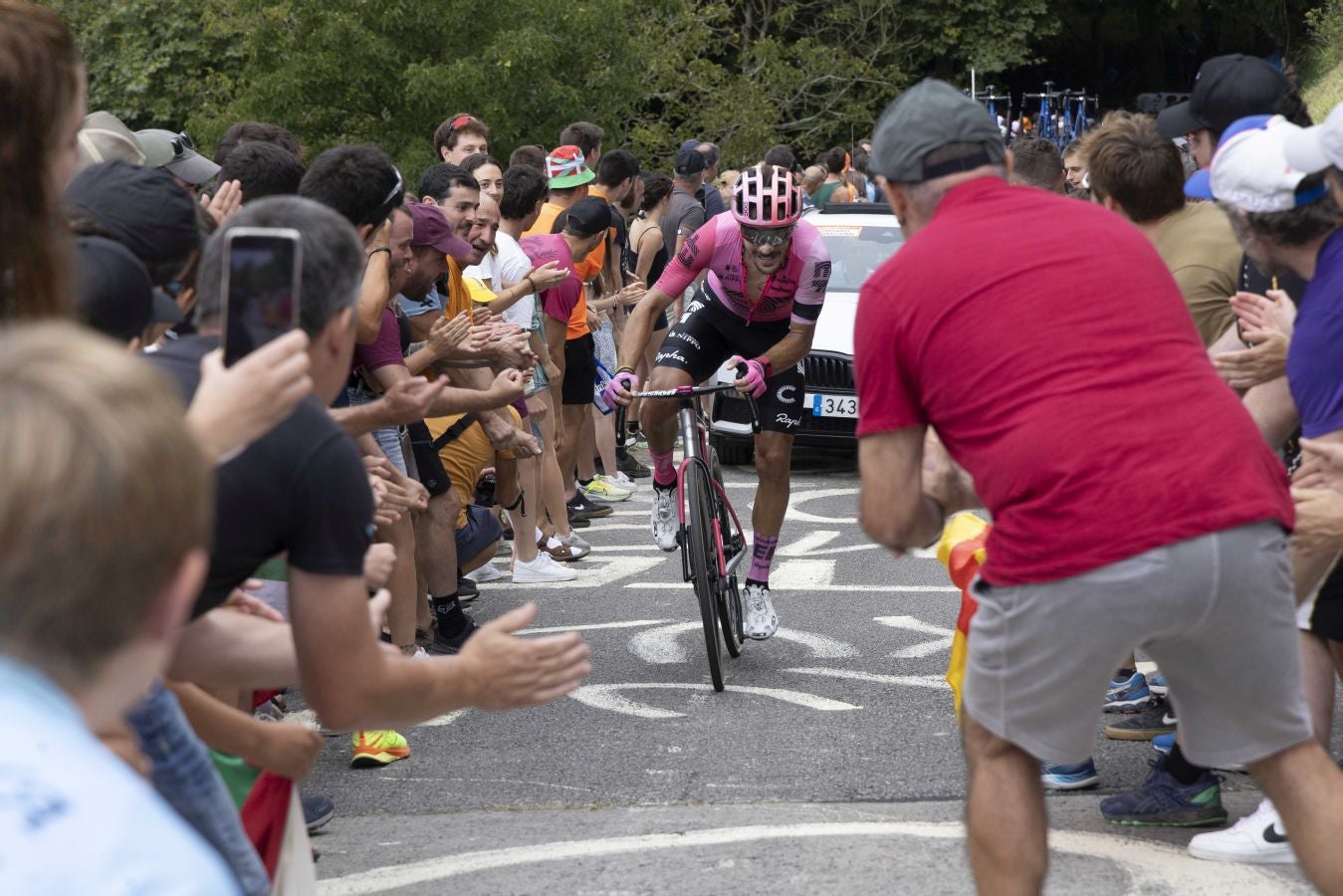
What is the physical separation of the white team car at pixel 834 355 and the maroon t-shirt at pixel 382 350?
5573 mm

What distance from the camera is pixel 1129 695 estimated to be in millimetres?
6211

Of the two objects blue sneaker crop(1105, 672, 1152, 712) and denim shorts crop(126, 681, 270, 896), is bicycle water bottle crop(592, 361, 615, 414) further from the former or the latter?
denim shorts crop(126, 681, 270, 896)

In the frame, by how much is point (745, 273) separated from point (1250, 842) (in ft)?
12.9

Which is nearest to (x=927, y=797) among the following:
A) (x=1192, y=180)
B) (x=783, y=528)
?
(x=1192, y=180)

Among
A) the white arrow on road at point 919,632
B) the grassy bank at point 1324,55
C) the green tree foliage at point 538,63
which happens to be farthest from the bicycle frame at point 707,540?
the grassy bank at point 1324,55

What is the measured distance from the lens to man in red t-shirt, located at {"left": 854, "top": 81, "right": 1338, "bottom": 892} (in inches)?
123

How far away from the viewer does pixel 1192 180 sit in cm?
563

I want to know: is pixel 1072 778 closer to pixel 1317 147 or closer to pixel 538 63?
pixel 1317 147

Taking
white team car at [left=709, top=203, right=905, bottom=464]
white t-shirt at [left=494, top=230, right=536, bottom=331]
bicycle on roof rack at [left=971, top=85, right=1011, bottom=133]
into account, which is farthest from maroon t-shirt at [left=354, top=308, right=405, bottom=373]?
bicycle on roof rack at [left=971, top=85, right=1011, bottom=133]

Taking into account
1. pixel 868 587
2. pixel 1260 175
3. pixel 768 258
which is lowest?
pixel 868 587

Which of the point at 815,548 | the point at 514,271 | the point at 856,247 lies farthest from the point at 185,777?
the point at 856,247

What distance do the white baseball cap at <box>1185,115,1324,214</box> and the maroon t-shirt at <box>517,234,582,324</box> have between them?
613cm

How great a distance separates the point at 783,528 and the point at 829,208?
519cm

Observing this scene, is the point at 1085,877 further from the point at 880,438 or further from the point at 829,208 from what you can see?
the point at 829,208
